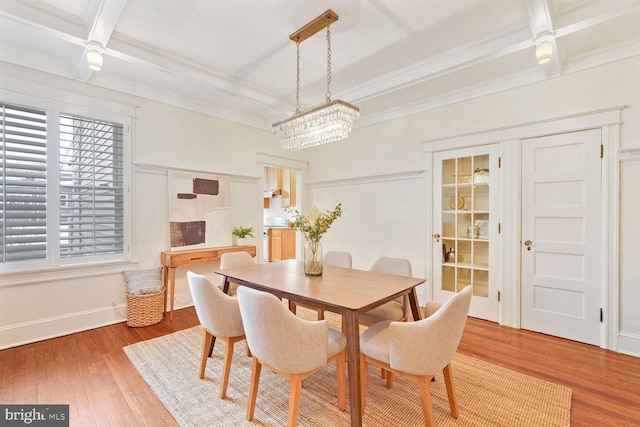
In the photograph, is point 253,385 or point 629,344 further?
point 629,344

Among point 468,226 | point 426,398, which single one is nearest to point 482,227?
point 468,226

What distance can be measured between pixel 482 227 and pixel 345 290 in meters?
2.36

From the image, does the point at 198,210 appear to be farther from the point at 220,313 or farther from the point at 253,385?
the point at 253,385

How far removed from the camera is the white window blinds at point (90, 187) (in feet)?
9.72

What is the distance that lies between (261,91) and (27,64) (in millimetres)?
2247

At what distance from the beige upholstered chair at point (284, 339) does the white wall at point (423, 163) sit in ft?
8.71

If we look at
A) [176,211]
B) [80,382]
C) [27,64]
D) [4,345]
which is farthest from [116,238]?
[27,64]

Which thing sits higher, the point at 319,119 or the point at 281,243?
the point at 319,119

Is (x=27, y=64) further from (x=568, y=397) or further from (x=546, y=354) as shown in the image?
(x=546, y=354)

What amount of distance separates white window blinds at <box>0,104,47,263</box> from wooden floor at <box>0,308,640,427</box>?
3.19ft

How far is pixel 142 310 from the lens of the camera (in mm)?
3180

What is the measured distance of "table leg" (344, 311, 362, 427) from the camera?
1.56 meters

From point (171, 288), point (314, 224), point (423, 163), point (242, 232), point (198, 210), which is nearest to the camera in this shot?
point (314, 224)

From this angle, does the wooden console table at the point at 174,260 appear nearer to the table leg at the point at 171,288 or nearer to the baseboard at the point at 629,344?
the table leg at the point at 171,288
